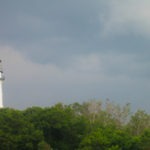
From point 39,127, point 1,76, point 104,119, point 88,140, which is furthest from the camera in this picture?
point 104,119

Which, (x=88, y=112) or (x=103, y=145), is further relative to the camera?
(x=88, y=112)

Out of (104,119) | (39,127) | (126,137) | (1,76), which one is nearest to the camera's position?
(126,137)

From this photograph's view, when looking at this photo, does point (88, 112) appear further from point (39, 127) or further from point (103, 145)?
point (103, 145)

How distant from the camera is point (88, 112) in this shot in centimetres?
7062

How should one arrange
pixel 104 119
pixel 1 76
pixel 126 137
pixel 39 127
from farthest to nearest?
pixel 104 119, pixel 1 76, pixel 39 127, pixel 126 137

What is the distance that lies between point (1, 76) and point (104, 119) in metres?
16.1

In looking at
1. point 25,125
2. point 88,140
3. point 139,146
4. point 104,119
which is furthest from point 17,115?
point 104,119

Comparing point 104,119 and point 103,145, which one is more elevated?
point 104,119

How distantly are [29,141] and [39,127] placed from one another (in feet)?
9.32

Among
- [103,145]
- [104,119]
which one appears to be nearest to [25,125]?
[103,145]

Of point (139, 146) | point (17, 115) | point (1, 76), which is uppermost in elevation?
point (1, 76)

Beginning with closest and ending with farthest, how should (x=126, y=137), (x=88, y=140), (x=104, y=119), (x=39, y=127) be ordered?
(x=88, y=140)
(x=126, y=137)
(x=39, y=127)
(x=104, y=119)

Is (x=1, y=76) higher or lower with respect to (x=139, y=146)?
higher

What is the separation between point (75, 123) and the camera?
165ft
